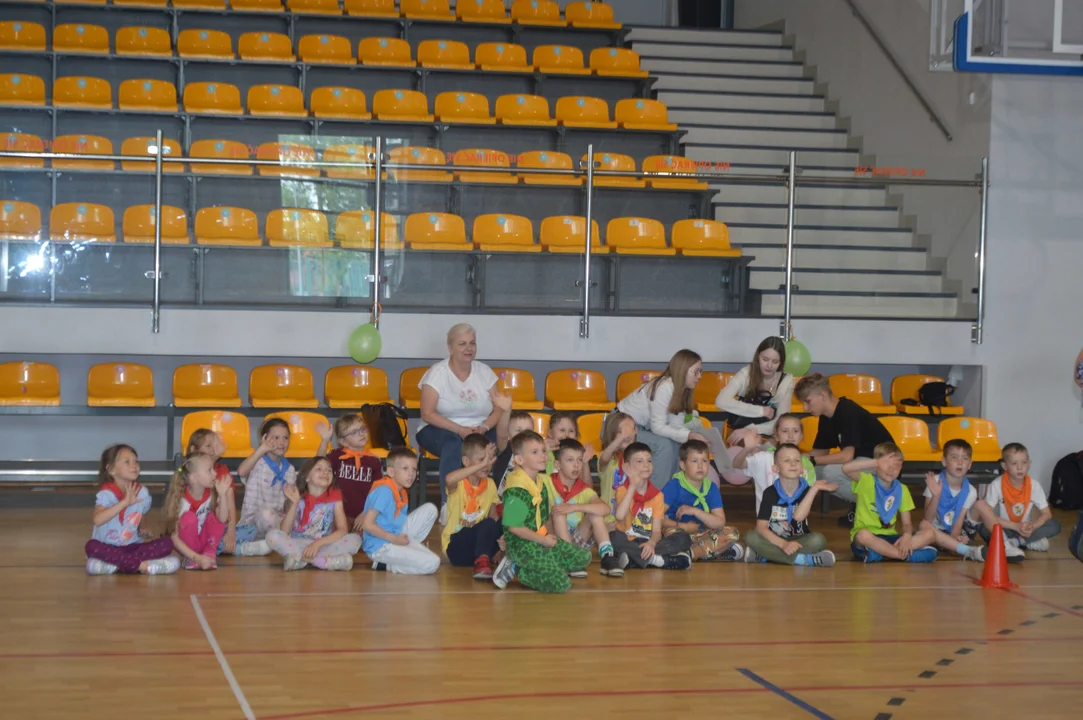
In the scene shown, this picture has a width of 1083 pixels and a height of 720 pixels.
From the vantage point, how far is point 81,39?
12594 mm

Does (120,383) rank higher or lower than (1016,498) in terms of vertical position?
higher

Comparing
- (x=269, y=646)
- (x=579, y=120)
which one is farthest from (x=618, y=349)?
(x=269, y=646)

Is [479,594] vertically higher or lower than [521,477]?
lower

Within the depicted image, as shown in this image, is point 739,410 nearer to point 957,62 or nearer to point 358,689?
point 957,62

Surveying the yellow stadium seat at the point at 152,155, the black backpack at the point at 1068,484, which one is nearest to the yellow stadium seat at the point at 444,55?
the yellow stadium seat at the point at 152,155

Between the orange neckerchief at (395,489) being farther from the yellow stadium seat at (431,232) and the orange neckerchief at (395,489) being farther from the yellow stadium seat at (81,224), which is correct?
the yellow stadium seat at (81,224)

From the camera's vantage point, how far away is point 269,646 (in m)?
4.96

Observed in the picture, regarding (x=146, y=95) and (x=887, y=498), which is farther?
(x=146, y=95)

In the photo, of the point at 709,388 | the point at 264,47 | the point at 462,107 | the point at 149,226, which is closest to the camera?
the point at 149,226

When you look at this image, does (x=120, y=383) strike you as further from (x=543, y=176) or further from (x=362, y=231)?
(x=543, y=176)

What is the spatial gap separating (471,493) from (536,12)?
851cm

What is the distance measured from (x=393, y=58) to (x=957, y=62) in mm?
6181

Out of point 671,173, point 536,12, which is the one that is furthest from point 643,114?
point 671,173

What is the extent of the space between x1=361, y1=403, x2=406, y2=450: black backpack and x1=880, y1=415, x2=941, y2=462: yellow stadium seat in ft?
11.8
